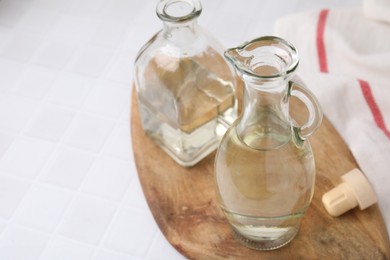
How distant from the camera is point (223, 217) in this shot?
630 mm

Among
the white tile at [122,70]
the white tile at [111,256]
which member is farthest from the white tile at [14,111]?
the white tile at [111,256]

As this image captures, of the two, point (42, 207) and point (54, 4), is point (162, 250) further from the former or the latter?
point (54, 4)

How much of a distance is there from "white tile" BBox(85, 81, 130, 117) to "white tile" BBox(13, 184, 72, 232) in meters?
0.12

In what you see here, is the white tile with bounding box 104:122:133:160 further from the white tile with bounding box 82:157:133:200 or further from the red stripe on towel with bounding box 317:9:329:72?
the red stripe on towel with bounding box 317:9:329:72

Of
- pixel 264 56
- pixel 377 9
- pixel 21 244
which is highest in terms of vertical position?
pixel 264 56

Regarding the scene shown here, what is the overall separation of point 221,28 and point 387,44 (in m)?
0.21

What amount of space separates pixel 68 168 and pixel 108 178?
0.05m

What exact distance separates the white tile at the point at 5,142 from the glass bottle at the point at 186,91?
6.5 inches

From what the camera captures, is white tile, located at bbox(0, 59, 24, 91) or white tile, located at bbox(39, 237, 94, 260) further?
white tile, located at bbox(0, 59, 24, 91)

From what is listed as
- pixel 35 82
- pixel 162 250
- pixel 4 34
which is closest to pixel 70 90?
pixel 35 82

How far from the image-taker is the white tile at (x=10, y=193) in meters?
0.68

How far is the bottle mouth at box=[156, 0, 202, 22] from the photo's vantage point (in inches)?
23.3

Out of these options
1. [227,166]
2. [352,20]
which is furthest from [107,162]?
[352,20]

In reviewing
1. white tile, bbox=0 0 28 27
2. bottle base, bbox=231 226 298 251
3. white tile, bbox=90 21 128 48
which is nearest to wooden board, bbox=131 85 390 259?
bottle base, bbox=231 226 298 251
